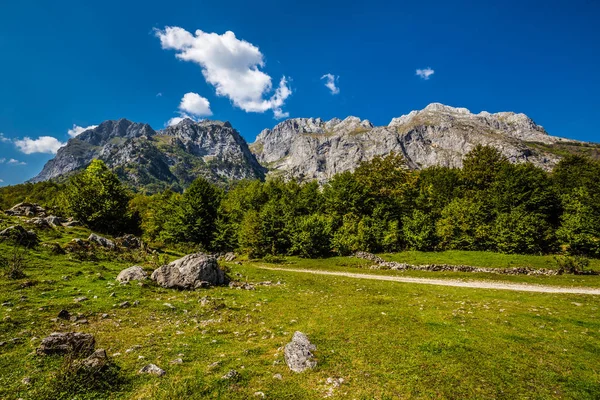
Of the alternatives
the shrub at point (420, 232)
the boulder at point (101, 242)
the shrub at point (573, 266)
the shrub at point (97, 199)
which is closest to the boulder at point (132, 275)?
the boulder at point (101, 242)

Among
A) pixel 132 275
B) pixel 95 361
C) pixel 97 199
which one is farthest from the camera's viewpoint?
pixel 97 199

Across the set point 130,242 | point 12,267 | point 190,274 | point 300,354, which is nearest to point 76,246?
point 12,267

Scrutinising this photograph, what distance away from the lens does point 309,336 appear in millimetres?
11328

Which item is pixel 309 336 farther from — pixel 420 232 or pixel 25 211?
pixel 25 211

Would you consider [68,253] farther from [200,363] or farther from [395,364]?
[395,364]

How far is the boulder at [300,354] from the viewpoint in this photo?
874 cm

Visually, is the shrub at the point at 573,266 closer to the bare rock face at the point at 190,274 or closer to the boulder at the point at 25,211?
the bare rock face at the point at 190,274

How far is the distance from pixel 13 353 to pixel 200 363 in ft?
18.0

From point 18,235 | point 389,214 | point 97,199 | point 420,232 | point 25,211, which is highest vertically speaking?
point 97,199

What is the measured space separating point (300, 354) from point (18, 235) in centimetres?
2889

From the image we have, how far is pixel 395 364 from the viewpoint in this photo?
356 inches

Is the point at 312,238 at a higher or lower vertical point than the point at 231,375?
higher

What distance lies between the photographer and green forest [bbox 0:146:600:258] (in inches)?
1768

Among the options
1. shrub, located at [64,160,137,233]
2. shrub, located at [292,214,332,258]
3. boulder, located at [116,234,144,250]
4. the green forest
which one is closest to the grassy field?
boulder, located at [116,234,144,250]
